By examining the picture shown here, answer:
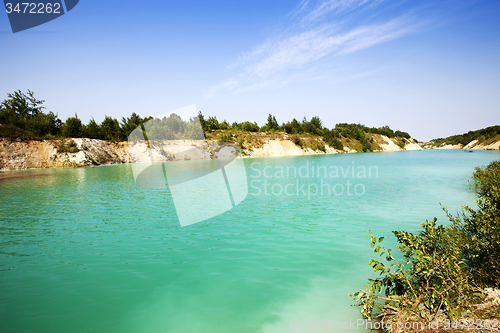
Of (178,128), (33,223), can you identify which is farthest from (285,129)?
(33,223)

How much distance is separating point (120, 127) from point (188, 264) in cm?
7513

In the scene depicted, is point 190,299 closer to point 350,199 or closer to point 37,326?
point 37,326

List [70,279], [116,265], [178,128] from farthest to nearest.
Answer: [178,128] < [116,265] < [70,279]

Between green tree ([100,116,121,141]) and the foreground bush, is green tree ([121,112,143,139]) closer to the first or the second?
green tree ([100,116,121,141])

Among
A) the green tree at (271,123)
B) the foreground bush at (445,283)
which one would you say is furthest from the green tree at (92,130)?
the foreground bush at (445,283)

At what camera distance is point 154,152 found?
212ft

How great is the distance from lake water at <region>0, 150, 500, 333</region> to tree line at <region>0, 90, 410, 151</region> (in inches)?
952

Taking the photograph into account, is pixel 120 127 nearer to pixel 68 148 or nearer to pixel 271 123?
pixel 68 148

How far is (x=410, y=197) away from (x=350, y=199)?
352cm

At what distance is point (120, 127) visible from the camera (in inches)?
2773

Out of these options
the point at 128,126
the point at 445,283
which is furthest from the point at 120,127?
the point at 445,283

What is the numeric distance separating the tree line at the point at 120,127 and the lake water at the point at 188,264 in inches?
952

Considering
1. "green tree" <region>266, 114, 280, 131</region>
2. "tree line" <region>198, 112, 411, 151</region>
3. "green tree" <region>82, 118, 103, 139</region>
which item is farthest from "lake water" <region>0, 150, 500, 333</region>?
"green tree" <region>266, 114, 280, 131</region>

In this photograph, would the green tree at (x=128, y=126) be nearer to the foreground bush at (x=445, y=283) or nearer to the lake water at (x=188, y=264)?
the lake water at (x=188, y=264)
